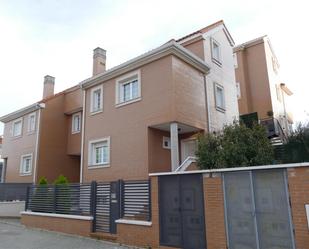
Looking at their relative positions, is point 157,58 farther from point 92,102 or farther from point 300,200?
point 300,200

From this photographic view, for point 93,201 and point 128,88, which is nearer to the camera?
point 93,201

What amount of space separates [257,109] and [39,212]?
55.3 feet

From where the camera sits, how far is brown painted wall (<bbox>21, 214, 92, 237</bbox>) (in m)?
10.6

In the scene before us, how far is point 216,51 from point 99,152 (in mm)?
8706

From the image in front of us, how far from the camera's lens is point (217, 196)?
7.44 metres

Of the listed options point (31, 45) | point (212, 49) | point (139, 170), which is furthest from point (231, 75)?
point (31, 45)

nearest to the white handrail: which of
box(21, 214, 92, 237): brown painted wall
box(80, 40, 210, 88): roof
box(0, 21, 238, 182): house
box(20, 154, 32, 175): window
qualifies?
box(0, 21, 238, 182): house

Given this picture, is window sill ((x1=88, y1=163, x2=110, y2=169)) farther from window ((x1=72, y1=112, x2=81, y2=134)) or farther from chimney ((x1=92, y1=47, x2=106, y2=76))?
chimney ((x1=92, y1=47, x2=106, y2=76))

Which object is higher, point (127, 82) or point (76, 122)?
point (127, 82)

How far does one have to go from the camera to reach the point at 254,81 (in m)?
23.3

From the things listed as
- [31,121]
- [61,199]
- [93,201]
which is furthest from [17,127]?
[93,201]

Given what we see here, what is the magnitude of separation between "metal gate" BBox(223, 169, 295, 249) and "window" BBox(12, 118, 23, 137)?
61.7ft

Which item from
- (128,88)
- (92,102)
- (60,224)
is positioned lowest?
(60,224)

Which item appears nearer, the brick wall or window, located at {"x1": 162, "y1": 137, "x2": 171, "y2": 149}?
the brick wall
